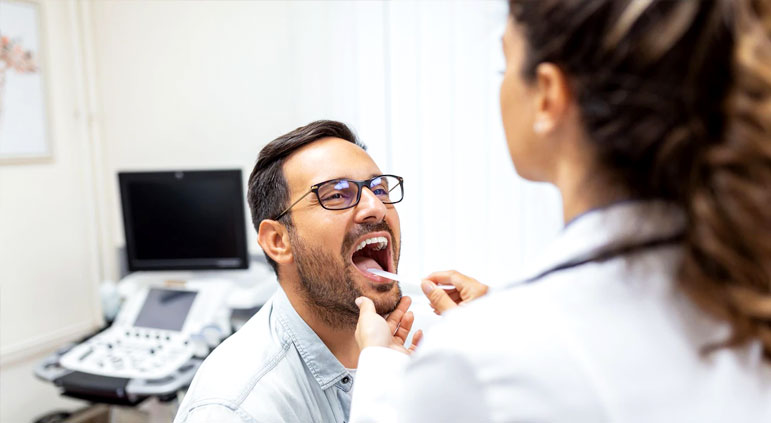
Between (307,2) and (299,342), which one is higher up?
(307,2)

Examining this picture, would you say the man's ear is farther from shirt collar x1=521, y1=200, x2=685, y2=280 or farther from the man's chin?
shirt collar x1=521, y1=200, x2=685, y2=280

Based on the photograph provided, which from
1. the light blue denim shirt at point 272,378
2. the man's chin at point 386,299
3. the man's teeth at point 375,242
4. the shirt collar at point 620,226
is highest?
the shirt collar at point 620,226

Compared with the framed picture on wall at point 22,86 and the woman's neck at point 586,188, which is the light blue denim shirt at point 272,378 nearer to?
the woman's neck at point 586,188

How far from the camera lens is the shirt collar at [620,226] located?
0.55 metres

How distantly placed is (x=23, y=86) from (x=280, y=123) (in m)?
1.17

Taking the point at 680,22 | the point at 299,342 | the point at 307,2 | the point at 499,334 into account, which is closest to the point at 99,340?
the point at 299,342

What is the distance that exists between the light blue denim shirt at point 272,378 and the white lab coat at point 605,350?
2.00 ft

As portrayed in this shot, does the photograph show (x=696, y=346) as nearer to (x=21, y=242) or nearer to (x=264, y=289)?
(x=264, y=289)

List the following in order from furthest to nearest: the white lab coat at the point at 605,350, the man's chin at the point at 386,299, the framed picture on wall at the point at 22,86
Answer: the framed picture on wall at the point at 22,86, the man's chin at the point at 386,299, the white lab coat at the point at 605,350

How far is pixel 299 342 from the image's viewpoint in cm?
122

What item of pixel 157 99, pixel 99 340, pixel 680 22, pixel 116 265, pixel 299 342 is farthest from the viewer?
pixel 116 265

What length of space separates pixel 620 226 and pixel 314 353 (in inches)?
32.4

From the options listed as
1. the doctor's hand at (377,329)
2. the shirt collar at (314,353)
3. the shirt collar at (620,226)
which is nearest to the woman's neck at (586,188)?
the shirt collar at (620,226)

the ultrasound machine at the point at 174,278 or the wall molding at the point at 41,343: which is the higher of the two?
the ultrasound machine at the point at 174,278
